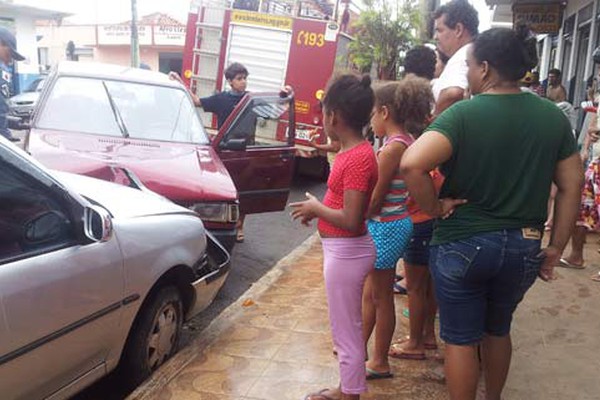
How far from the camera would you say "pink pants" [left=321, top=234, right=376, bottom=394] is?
2709mm

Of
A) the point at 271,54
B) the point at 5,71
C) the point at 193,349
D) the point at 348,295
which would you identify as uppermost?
the point at 271,54

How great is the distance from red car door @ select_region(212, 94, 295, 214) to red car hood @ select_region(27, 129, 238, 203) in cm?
50

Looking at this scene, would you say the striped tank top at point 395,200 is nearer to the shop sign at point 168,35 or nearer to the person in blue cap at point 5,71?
the person in blue cap at point 5,71

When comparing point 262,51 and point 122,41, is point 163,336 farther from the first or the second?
point 122,41

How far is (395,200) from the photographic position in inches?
121

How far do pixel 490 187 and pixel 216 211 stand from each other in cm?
267

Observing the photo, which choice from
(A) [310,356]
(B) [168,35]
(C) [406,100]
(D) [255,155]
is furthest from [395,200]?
(B) [168,35]

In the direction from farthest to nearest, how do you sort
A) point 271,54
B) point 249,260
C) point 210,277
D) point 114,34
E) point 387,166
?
point 114,34, point 271,54, point 249,260, point 210,277, point 387,166

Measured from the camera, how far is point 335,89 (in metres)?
2.67

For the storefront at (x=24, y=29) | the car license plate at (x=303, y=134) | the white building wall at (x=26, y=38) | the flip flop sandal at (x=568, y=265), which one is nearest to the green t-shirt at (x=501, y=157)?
the flip flop sandal at (x=568, y=265)

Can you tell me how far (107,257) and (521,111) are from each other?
6.28ft

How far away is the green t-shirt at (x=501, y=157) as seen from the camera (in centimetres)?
236

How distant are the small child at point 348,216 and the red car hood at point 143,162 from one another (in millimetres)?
2077

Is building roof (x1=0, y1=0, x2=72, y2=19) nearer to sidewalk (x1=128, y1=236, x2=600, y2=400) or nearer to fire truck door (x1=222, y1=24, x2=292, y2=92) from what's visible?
fire truck door (x1=222, y1=24, x2=292, y2=92)
